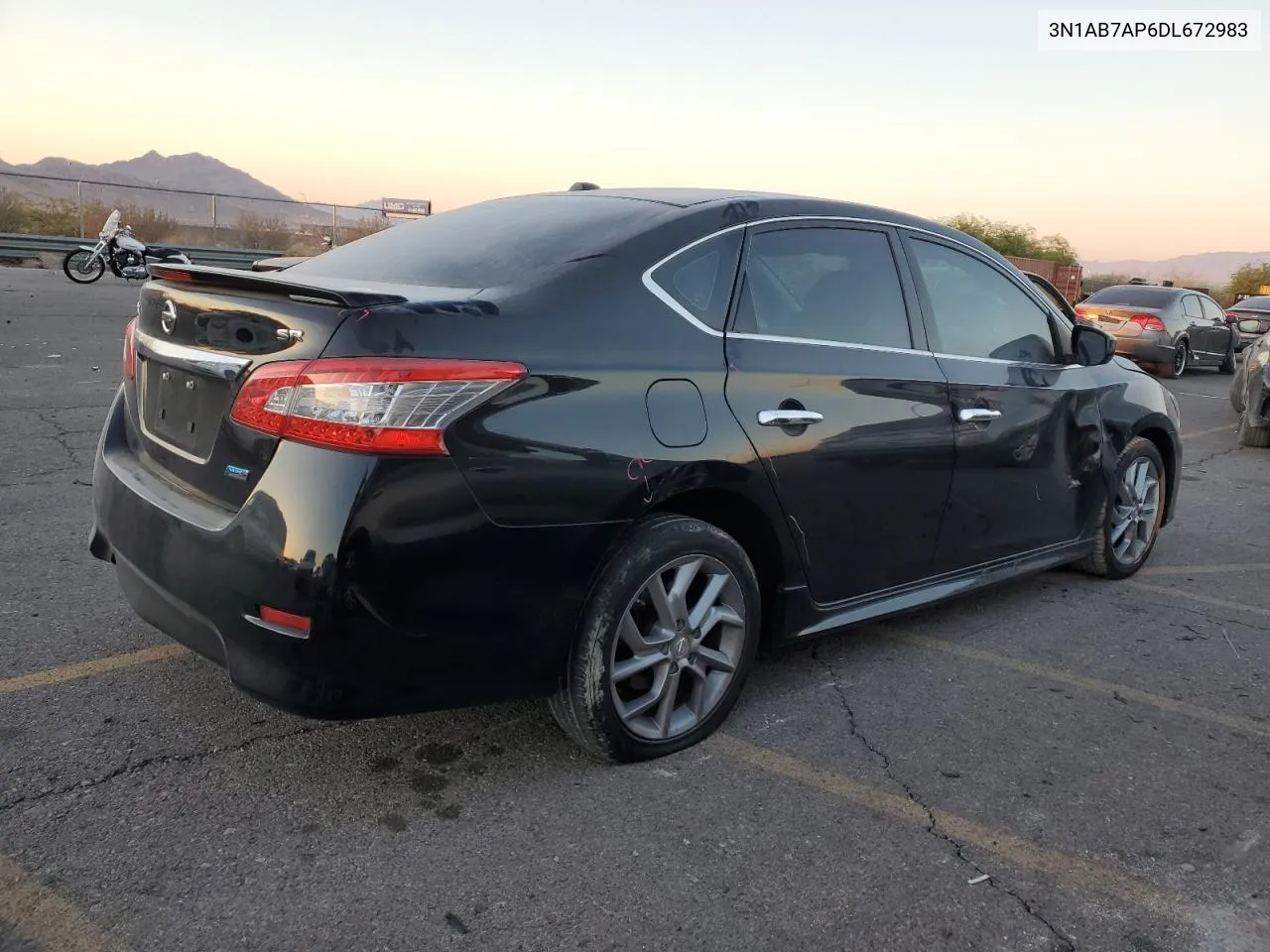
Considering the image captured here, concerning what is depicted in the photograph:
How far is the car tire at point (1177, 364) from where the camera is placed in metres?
16.7

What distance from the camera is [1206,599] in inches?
202

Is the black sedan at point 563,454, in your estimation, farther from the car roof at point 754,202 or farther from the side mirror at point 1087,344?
the side mirror at point 1087,344

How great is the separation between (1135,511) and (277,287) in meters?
4.28

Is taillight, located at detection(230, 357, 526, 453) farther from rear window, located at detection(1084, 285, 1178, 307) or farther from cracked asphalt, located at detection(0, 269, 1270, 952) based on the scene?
rear window, located at detection(1084, 285, 1178, 307)

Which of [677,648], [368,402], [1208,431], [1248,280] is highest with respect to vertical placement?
[1248,280]

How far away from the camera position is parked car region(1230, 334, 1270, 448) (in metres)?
9.81

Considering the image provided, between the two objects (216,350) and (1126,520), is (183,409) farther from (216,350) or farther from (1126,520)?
(1126,520)

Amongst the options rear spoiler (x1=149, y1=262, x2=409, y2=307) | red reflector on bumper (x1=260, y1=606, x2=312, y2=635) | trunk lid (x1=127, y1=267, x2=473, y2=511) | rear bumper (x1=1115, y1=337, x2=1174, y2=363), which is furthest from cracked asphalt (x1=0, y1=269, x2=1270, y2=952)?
rear bumper (x1=1115, y1=337, x2=1174, y2=363)

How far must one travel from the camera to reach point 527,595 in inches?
108

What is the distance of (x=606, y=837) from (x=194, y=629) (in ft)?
3.86

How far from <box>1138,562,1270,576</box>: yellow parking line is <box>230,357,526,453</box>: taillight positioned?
4.27 m

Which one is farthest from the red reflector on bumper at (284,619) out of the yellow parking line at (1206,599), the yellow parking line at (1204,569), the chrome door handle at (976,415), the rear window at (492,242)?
the yellow parking line at (1204,569)

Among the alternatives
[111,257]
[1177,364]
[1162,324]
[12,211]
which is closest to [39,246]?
[12,211]

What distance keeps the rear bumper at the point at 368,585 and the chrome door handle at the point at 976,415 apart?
1738 millimetres
